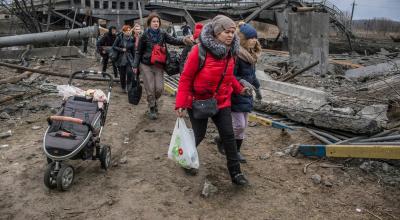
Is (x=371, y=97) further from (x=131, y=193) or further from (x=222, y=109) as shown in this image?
(x=131, y=193)

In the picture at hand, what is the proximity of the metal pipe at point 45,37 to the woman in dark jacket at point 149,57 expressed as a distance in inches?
353

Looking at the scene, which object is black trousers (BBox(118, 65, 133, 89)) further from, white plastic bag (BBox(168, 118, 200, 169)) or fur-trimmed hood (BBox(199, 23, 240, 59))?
fur-trimmed hood (BBox(199, 23, 240, 59))

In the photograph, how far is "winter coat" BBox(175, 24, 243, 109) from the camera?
418 cm

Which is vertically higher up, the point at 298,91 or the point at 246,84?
the point at 246,84

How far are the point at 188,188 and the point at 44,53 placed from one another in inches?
570

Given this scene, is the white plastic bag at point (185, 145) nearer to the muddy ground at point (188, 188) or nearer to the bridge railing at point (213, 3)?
the muddy ground at point (188, 188)

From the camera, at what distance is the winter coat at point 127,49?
361 inches

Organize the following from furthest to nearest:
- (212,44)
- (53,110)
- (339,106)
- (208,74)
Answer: (53,110), (339,106), (208,74), (212,44)

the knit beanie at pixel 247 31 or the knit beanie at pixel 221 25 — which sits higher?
the knit beanie at pixel 221 25

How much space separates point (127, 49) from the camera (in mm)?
9344

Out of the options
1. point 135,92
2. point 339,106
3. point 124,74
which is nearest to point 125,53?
point 124,74

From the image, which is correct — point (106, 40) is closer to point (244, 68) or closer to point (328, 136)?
point (244, 68)

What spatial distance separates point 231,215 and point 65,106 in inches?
95.5

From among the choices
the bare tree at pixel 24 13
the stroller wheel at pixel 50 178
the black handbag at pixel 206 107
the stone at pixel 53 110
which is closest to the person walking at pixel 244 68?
the black handbag at pixel 206 107
